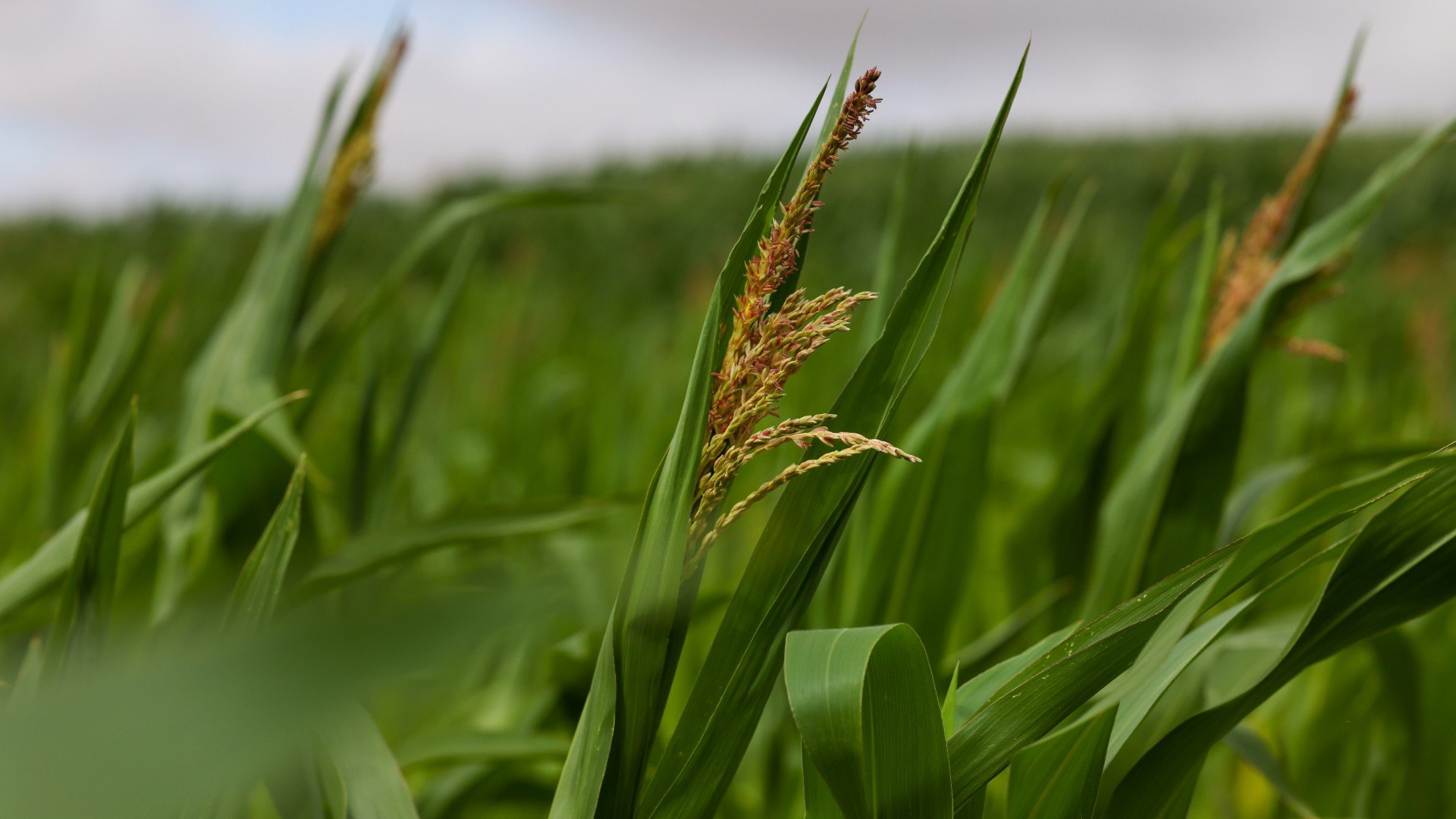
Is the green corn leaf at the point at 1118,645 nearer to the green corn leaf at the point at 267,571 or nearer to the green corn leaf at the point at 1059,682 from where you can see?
the green corn leaf at the point at 1059,682

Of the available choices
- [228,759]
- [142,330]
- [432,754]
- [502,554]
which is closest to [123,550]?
[142,330]

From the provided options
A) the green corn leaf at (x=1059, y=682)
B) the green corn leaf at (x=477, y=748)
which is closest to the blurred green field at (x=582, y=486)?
the green corn leaf at (x=477, y=748)

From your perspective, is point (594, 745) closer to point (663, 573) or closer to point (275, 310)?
point (663, 573)

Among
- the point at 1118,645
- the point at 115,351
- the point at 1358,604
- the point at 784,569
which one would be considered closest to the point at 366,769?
the point at 784,569

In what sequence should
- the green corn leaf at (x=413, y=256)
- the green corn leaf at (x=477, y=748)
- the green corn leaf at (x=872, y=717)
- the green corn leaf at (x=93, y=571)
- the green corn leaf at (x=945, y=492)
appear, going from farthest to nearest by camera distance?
1. the green corn leaf at (x=413, y=256)
2. the green corn leaf at (x=945, y=492)
3. the green corn leaf at (x=477, y=748)
4. the green corn leaf at (x=93, y=571)
5. the green corn leaf at (x=872, y=717)

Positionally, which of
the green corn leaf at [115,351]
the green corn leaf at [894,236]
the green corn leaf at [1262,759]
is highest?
the green corn leaf at [894,236]

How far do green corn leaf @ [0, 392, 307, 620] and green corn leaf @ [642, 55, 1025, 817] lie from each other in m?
0.29

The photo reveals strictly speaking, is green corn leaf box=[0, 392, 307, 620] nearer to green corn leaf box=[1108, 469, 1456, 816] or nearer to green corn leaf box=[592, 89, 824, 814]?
green corn leaf box=[592, 89, 824, 814]

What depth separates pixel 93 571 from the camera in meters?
0.47

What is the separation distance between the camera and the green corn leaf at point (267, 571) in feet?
1.29

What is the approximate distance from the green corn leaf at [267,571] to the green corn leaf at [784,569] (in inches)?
6.9

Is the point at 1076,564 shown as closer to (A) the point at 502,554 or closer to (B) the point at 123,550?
(A) the point at 502,554

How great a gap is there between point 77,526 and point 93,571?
107 millimetres

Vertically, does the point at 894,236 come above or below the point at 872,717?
above
